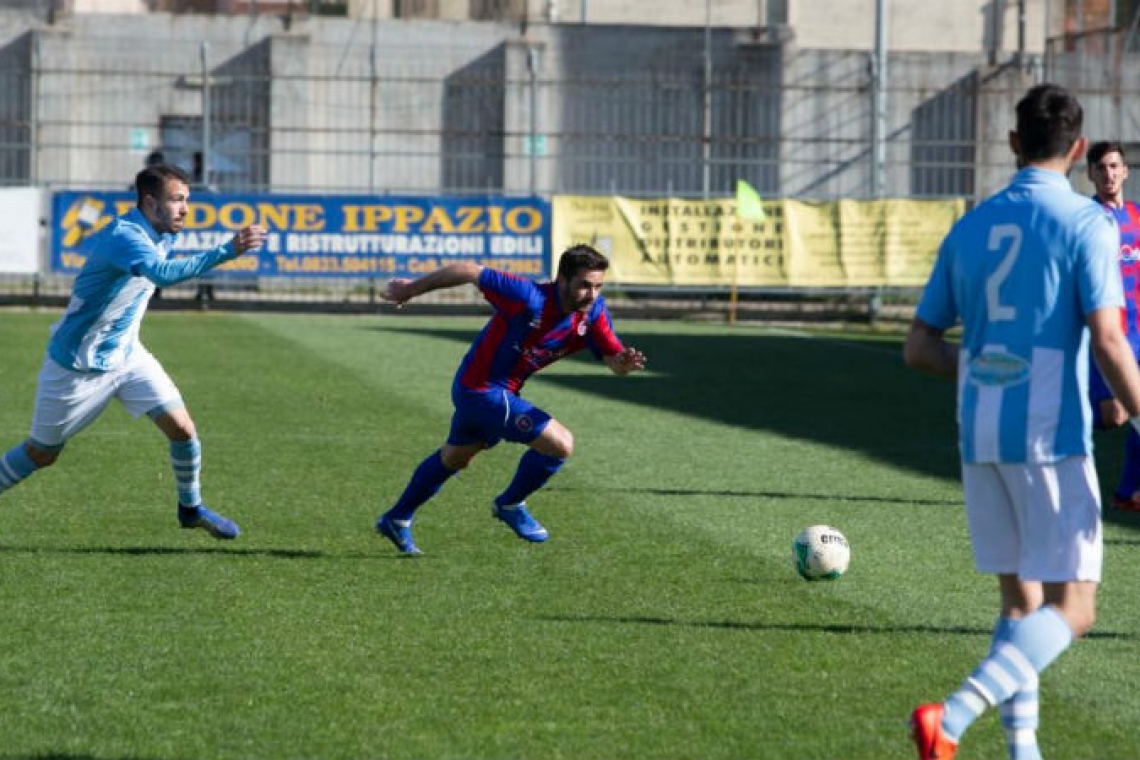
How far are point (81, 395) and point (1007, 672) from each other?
219 inches

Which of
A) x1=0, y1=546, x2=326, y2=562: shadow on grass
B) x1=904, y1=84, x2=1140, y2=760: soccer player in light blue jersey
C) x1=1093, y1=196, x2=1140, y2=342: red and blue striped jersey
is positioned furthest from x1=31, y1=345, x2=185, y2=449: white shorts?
x1=904, y1=84, x2=1140, y2=760: soccer player in light blue jersey

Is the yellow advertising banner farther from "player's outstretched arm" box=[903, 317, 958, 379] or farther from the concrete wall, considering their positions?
"player's outstretched arm" box=[903, 317, 958, 379]

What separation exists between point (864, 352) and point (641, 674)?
19.0 meters

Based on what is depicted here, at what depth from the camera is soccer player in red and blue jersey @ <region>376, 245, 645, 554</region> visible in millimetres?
9406

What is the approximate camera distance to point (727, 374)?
21609 millimetres

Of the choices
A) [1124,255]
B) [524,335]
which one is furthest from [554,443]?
[1124,255]

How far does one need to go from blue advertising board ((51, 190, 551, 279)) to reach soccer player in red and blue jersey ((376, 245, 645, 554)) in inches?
858

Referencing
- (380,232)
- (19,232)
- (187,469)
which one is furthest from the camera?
(380,232)

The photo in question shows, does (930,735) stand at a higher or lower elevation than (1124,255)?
lower

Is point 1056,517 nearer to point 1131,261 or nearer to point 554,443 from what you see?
point 554,443

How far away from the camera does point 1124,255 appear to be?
11.3 metres

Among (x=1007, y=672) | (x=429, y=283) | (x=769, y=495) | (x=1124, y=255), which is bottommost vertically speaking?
(x=769, y=495)

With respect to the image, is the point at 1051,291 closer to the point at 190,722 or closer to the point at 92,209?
the point at 190,722

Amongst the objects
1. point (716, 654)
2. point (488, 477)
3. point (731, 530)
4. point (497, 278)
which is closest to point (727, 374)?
point (488, 477)
